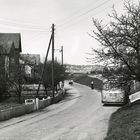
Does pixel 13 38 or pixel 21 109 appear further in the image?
pixel 13 38

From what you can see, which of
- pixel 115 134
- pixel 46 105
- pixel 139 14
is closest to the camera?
pixel 115 134

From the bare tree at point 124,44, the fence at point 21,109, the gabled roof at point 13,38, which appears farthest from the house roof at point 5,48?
the bare tree at point 124,44

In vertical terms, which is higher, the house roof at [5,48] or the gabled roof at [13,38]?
the gabled roof at [13,38]

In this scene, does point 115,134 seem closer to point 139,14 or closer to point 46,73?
point 139,14

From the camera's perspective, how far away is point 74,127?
16859 mm

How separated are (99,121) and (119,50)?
4.89 m

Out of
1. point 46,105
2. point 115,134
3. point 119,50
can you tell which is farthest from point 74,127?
point 46,105

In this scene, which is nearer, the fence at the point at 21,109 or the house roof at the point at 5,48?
the fence at the point at 21,109

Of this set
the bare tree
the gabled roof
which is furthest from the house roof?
the bare tree

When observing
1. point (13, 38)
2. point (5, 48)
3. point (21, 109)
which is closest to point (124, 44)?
point (21, 109)

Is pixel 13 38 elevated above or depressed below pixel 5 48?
above

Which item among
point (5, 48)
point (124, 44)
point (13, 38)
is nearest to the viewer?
point (124, 44)

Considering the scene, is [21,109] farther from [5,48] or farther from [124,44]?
[5,48]

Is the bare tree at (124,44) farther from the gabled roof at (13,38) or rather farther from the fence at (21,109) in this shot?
the gabled roof at (13,38)
